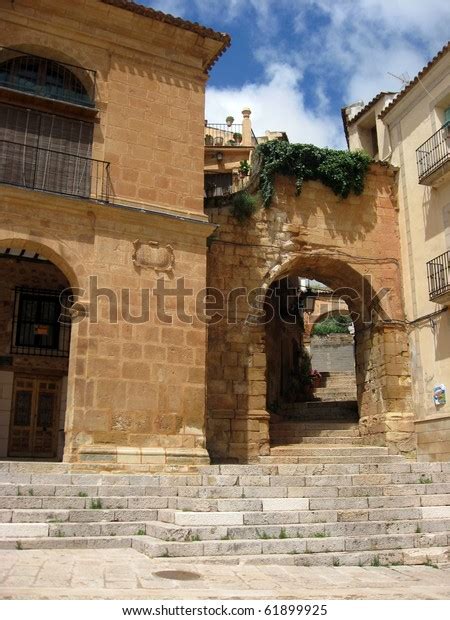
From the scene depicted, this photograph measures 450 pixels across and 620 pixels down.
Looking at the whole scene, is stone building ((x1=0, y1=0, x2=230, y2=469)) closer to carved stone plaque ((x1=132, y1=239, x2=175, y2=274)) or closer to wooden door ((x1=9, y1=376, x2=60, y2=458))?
Result: carved stone plaque ((x1=132, y1=239, x2=175, y2=274))

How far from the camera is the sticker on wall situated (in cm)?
1442

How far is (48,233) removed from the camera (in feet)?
38.9

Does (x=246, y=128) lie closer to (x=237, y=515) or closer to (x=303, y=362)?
(x=303, y=362)

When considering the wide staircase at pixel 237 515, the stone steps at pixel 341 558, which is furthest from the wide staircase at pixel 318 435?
the stone steps at pixel 341 558

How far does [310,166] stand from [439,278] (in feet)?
14.3

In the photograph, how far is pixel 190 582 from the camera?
5590 mm

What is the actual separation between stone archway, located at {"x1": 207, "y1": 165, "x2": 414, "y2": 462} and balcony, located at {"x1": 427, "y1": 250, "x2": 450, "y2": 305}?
1.37 m

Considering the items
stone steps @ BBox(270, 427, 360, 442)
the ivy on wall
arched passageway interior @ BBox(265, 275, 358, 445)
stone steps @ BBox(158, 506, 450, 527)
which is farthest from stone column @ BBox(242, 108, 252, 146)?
stone steps @ BBox(158, 506, 450, 527)

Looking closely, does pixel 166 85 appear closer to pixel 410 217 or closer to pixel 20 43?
pixel 20 43

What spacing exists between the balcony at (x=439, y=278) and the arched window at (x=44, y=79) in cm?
856

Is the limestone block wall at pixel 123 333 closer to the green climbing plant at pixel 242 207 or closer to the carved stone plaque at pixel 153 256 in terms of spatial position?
the carved stone plaque at pixel 153 256

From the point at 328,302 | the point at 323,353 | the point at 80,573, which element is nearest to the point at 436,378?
the point at 80,573

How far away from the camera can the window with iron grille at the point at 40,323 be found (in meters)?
15.3

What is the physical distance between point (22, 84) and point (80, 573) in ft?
33.5
